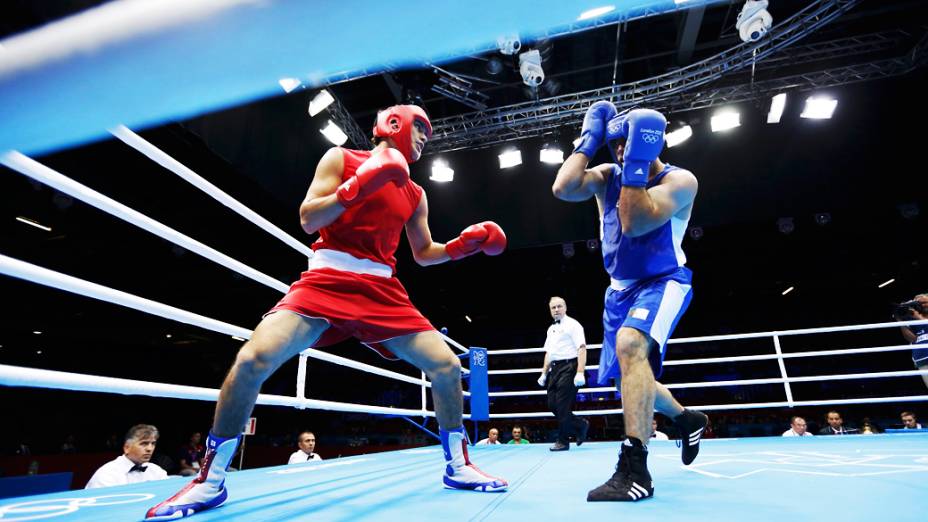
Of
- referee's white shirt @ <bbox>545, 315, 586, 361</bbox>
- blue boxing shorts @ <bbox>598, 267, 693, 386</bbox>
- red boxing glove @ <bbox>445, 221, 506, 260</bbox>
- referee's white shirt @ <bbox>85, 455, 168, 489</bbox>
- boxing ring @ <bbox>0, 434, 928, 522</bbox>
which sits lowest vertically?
referee's white shirt @ <bbox>85, 455, 168, 489</bbox>

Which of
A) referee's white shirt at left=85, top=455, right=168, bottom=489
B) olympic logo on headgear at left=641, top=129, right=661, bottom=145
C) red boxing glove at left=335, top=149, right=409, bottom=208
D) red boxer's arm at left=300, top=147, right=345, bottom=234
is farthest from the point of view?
referee's white shirt at left=85, top=455, right=168, bottom=489

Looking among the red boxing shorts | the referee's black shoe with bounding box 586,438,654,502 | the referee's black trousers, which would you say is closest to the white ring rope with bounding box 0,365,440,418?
the red boxing shorts

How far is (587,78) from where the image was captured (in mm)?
6875

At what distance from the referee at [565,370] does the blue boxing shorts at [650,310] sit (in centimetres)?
221

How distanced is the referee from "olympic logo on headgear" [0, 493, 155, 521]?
323 cm

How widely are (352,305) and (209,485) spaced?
25.5 inches

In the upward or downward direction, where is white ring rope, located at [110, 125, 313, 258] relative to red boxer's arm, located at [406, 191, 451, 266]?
upward

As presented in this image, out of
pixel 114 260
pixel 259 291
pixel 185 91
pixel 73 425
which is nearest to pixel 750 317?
pixel 259 291

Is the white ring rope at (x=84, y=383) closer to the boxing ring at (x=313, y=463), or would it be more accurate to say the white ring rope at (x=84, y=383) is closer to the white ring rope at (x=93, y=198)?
the boxing ring at (x=313, y=463)

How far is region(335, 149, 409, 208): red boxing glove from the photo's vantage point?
139cm

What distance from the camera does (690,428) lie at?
6.95 ft

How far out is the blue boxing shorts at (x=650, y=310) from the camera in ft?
5.79

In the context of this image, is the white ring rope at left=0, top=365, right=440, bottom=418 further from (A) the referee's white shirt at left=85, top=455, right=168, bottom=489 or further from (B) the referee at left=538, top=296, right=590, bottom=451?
(B) the referee at left=538, top=296, right=590, bottom=451

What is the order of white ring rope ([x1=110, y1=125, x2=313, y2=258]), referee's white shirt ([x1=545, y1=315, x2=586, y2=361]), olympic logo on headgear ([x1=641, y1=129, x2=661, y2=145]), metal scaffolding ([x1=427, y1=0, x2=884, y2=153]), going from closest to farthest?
olympic logo on headgear ([x1=641, y1=129, x2=661, y2=145]) < white ring rope ([x1=110, y1=125, x2=313, y2=258]) < referee's white shirt ([x1=545, y1=315, x2=586, y2=361]) < metal scaffolding ([x1=427, y1=0, x2=884, y2=153])
